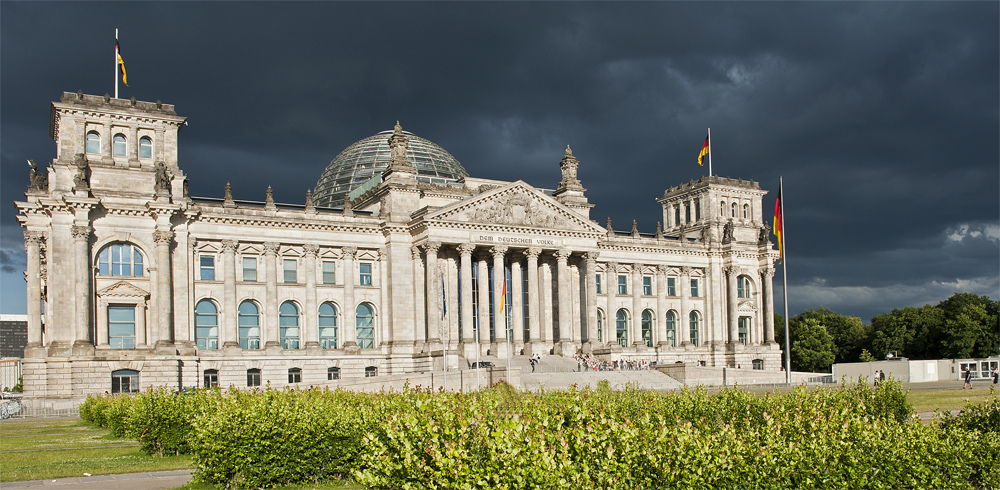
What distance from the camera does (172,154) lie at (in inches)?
2692

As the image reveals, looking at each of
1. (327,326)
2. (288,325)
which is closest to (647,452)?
(288,325)

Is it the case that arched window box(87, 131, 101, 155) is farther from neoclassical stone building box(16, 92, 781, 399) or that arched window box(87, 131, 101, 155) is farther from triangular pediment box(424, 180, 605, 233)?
triangular pediment box(424, 180, 605, 233)

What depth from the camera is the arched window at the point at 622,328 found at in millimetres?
91000

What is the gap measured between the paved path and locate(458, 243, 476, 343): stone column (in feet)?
162

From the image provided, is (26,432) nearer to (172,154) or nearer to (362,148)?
(172,154)

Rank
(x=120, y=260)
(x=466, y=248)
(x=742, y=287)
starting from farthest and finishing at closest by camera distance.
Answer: (x=742, y=287) → (x=466, y=248) → (x=120, y=260)

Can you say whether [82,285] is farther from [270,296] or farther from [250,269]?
[270,296]

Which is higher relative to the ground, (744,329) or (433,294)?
(433,294)

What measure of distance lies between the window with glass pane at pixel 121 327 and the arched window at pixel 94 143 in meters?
12.2

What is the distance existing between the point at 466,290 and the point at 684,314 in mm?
30171

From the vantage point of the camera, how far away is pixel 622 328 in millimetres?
91375

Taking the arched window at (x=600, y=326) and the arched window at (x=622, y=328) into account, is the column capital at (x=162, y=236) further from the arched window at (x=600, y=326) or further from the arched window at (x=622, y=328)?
the arched window at (x=622, y=328)

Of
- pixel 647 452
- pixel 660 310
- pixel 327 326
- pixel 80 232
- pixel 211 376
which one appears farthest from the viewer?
pixel 660 310

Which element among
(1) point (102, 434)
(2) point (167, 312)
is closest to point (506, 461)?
(1) point (102, 434)
